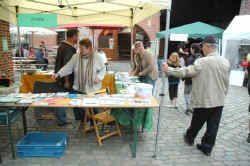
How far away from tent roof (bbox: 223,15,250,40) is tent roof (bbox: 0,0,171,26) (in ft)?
10.9

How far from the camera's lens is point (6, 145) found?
312cm

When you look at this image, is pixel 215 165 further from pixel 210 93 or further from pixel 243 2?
pixel 243 2

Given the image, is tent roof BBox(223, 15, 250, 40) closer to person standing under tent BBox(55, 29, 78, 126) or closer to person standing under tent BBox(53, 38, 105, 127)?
person standing under tent BBox(53, 38, 105, 127)

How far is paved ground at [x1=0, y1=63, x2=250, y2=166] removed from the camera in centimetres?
275

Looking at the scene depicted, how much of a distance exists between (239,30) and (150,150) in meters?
5.44

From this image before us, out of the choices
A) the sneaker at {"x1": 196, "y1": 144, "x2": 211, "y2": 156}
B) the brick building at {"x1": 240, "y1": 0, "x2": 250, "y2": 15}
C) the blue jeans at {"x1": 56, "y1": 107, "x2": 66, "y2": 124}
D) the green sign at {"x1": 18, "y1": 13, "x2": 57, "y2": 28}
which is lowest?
the sneaker at {"x1": 196, "y1": 144, "x2": 211, "y2": 156}

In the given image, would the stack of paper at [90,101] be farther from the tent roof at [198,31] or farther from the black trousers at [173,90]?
the tent roof at [198,31]

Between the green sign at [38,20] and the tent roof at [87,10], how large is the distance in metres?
0.50

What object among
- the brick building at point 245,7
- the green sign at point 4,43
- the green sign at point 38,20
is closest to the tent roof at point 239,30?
the brick building at point 245,7

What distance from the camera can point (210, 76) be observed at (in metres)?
2.67

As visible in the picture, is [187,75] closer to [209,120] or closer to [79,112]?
[209,120]

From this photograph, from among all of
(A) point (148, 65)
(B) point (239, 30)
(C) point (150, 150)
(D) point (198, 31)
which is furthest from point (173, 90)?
(B) point (239, 30)

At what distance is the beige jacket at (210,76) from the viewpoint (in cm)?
267

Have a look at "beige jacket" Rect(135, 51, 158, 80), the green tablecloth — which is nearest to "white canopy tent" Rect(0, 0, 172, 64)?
"beige jacket" Rect(135, 51, 158, 80)
